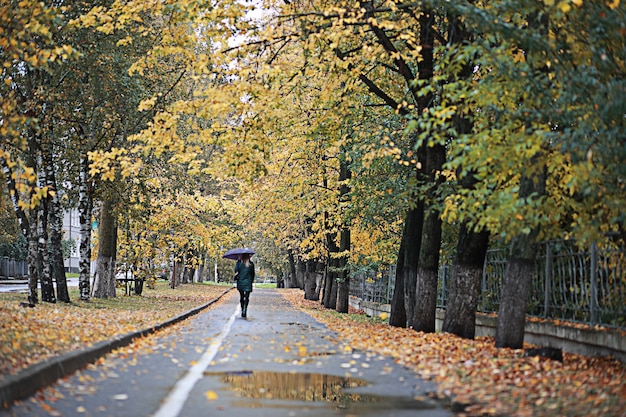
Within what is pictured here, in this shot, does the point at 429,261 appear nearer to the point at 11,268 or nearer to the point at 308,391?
the point at 308,391

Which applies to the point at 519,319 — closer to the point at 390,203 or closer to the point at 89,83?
the point at 390,203

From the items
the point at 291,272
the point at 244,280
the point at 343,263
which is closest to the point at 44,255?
the point at 244,280

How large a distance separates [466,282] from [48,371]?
924cm

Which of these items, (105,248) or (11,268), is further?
(11,268)

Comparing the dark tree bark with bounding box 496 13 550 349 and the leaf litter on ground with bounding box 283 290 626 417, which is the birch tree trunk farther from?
the dark tree bark with bounding box 496 13 550 349

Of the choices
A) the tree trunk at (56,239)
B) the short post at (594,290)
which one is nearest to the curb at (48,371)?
the short post at (594,290)

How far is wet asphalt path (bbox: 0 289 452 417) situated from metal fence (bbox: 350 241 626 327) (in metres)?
3.69

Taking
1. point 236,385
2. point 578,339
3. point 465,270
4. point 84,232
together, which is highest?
point 84,232

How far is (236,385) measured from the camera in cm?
924

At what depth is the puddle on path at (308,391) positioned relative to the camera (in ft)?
26.3

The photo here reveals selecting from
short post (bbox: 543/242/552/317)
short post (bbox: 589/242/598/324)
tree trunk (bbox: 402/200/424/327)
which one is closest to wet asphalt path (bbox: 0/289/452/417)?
short post (bbox: 589/242/598/324)

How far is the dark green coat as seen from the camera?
25.1 meters

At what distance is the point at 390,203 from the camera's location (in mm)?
23141

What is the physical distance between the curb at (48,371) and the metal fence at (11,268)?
60849 mm
